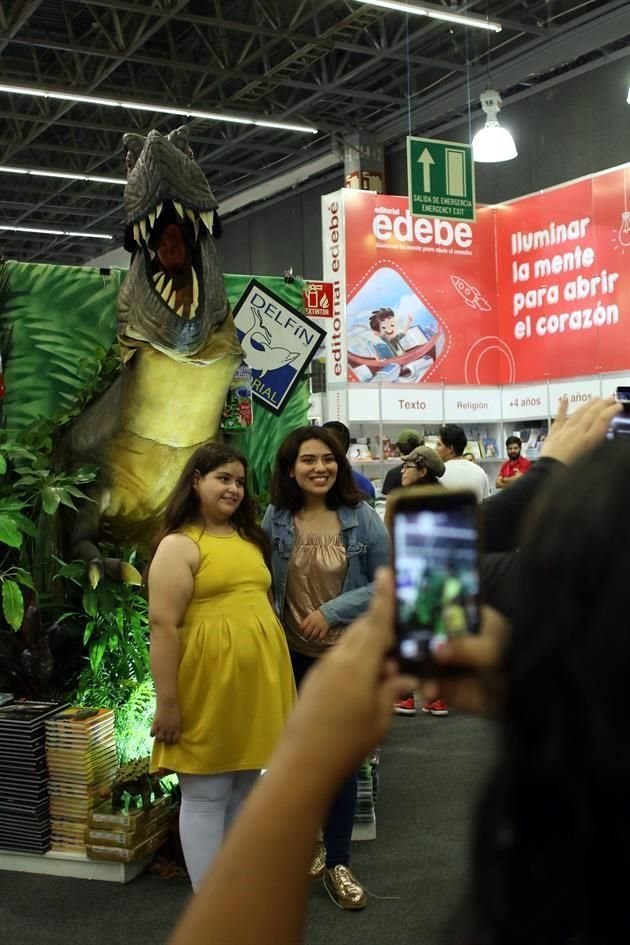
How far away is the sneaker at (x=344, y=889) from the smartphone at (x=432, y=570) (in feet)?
8.91

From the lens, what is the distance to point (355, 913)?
3.14 metres

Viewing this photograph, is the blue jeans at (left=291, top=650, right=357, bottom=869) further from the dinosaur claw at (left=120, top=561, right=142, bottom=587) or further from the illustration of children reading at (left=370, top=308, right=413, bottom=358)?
the illustration of children reading at (left=370, top=308, right=413, bottom=358)

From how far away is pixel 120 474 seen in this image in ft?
13.5

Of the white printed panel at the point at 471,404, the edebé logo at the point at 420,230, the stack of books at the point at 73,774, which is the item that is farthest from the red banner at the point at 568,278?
the stack of books at the point at 73,774

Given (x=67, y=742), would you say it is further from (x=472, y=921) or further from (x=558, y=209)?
(x=558, y=209)

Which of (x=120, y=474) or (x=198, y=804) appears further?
(x=120, y=474)

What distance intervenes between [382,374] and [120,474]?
5.50 metres

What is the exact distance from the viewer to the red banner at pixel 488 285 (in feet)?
30.0

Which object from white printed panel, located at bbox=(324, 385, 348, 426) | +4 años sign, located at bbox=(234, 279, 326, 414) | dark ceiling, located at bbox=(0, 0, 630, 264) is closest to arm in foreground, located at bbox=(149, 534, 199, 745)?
+4 años sign, located at bbox=(234, 279, 326, 414)

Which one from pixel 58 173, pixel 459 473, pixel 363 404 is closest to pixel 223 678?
pixel 459 473

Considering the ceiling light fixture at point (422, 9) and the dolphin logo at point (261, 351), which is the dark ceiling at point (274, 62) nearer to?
the ceiling light fixture at point (422, 9)

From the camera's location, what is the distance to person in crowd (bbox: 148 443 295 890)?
2598mm

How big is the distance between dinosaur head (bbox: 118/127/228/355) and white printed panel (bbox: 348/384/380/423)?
528cm

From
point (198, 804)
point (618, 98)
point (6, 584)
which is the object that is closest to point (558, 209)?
point (618, 98)
